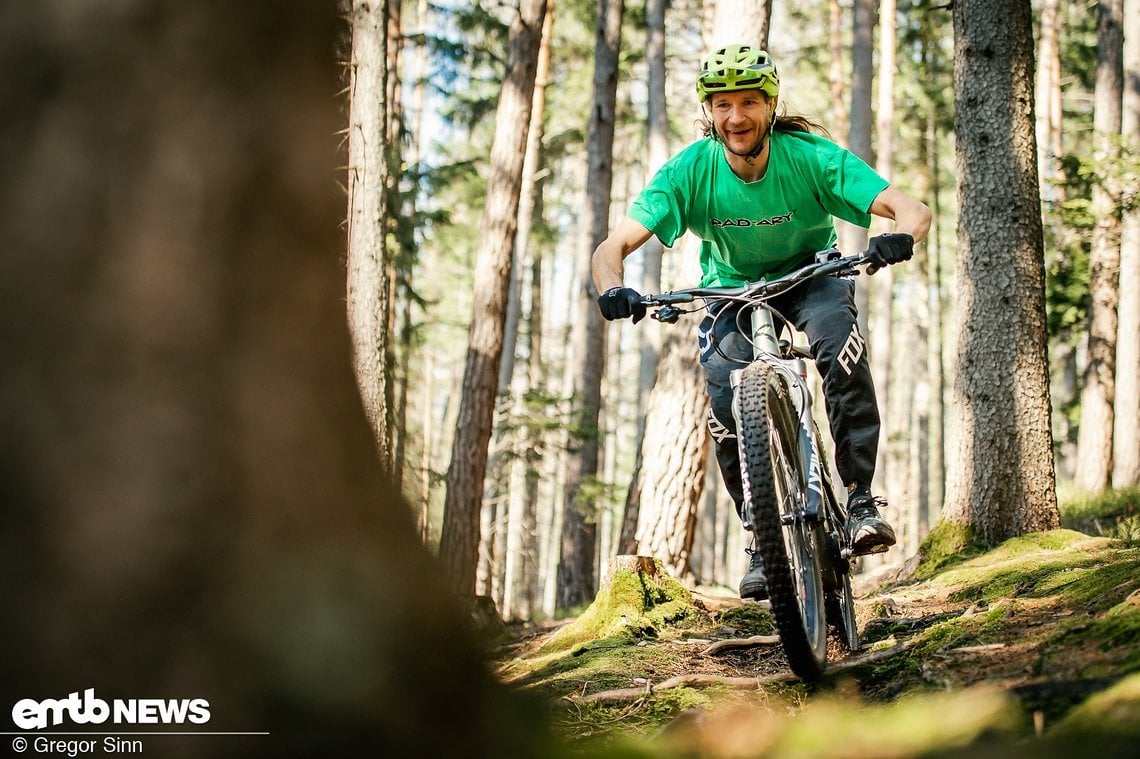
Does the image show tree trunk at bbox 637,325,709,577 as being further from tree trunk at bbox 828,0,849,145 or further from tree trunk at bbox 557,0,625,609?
tree trunk at bbox 828,0,849,145

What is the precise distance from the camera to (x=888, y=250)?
392 centimetres

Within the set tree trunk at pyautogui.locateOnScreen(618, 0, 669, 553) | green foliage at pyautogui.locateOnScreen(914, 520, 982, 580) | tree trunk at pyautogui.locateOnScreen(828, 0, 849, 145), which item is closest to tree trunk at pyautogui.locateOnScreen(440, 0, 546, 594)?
tree trunk at pyautogui.locateOnScreen(618, 0, 669, 553)

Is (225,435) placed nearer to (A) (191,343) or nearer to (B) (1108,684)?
(A) (191,343)

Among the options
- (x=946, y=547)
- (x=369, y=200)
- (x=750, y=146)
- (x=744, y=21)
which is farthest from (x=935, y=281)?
(x=750, y=146)

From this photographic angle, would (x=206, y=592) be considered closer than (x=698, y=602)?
Yes

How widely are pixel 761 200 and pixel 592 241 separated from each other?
12.7 meters

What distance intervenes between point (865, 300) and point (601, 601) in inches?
561

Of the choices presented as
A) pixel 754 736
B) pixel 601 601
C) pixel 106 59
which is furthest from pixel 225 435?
pixel 601 601

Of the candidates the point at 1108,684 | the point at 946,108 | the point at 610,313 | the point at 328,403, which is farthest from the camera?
the point at 946,108

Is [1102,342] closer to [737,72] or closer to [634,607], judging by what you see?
[634,607]

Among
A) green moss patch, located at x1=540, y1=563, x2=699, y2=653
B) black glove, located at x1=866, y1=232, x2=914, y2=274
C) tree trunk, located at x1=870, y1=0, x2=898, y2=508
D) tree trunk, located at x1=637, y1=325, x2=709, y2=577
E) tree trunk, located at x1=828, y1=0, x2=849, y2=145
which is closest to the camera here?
black glove, located at x1=866, y1=232, x2=914, y2=274

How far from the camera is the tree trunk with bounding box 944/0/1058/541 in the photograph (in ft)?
23.0

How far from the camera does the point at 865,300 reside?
19312 mm

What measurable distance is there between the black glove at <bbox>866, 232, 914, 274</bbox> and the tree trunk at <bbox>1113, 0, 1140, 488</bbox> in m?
11.6
